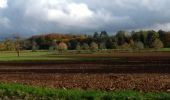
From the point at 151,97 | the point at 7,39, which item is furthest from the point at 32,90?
the point at 7,39

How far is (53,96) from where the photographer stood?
55.6 ft

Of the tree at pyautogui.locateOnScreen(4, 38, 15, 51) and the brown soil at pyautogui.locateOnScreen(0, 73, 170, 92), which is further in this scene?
the tree at pyautogui.locateOnScreen(4, 38, 15, 51)

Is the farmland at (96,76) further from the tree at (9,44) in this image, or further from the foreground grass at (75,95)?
the tree at (9,44)

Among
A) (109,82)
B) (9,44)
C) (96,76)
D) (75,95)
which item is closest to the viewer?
(75,95)

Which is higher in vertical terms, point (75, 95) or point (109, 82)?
point (75, 95)

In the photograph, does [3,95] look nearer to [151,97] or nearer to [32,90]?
[32,90]

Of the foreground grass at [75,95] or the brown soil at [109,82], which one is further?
the brown soil at [109,82]

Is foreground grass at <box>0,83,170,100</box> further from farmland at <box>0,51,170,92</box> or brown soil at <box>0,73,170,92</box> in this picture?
brown soil at <box>0,73,170,92</box>

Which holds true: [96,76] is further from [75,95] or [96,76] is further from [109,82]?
[75,95]

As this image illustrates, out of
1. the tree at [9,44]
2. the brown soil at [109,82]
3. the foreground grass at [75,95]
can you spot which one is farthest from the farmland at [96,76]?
the tree at [9,44]

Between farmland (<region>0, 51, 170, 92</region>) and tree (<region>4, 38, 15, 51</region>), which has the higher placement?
tree (<region>4, 38, 15, 51</region>)

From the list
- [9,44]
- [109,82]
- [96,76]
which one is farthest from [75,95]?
[9,44]

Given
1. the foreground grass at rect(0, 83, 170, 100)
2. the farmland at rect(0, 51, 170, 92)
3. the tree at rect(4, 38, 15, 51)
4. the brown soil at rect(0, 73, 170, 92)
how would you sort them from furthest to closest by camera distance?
the tree at rect(4, 38, 15, 51) < the farmland at rect(0, 51, 170, 92) < the brown soil at rect(0, 73, 170, 92) < the foreground grass at rect(0, 83, 170, 100)

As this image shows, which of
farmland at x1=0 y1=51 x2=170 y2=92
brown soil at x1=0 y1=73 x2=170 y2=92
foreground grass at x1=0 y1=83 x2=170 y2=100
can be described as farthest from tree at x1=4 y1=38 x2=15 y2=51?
foreground grass at x1=0 y1=83 x2=170 y2=100
